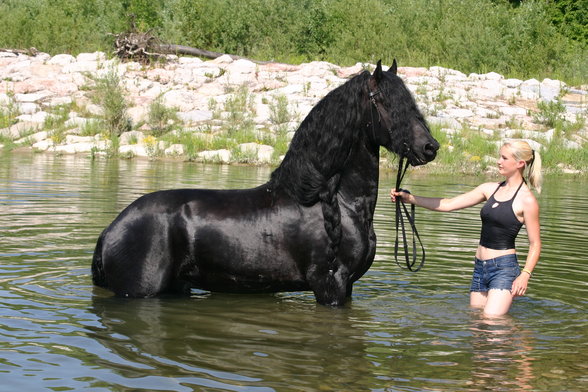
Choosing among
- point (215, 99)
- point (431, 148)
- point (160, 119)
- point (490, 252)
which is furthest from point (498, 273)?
point (215, 99)

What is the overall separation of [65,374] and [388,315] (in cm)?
282

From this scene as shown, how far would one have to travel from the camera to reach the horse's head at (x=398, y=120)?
6219 mm

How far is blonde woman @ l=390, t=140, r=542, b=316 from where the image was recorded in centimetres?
698

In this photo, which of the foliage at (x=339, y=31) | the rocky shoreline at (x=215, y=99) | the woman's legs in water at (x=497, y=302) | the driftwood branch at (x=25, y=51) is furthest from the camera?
the driftwood branch at (x=25, y=51)

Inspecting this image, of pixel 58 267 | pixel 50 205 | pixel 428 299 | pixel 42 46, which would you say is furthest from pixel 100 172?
pixel 42 46

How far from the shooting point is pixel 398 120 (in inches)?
246

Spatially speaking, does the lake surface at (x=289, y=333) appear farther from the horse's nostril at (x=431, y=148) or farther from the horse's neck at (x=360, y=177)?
the horse's nostril at (x=431, y=148)

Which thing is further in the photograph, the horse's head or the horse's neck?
the horse's neck

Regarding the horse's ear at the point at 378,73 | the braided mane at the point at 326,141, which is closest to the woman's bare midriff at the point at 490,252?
the braided mane at the point at 326,141

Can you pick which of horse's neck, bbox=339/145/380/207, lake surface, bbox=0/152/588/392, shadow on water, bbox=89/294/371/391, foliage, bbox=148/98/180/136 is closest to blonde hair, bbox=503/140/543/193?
lake surface, bbox=0/152/588/392

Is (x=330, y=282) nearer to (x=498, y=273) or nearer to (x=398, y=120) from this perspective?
(x=398, y=120)

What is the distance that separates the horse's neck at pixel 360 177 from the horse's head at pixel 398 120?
247 mm

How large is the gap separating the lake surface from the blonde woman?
19 centimetres

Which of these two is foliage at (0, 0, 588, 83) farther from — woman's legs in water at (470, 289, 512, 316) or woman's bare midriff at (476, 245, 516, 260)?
woman's legs in water at (470, 289, 512, 316)
